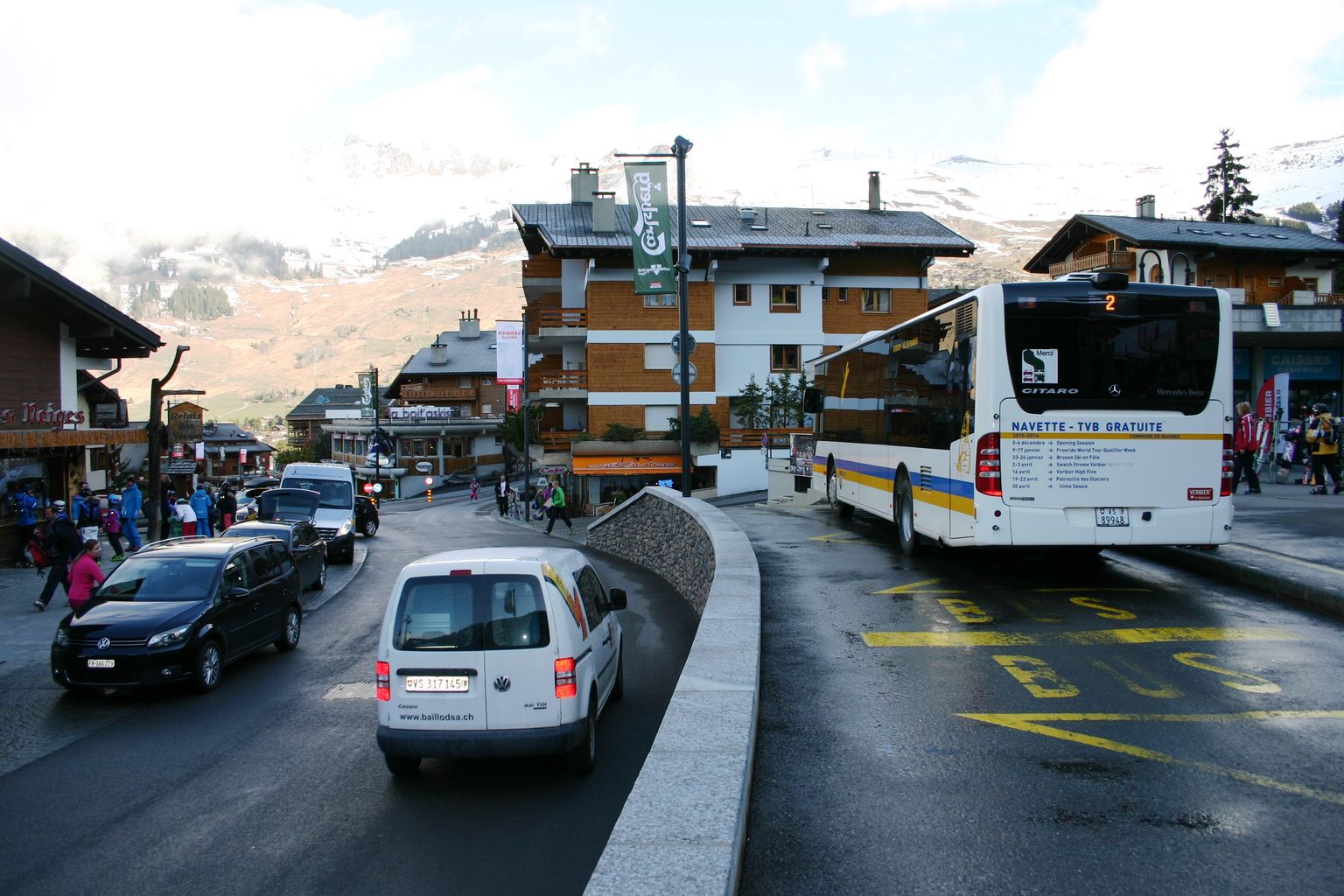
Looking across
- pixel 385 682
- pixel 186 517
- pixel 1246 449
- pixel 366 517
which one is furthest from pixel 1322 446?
pixel 366 517

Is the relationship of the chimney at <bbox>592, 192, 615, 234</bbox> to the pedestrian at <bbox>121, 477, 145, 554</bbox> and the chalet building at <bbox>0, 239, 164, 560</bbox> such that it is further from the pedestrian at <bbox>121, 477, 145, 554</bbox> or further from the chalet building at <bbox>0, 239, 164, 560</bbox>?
the pedestrian at <bbox>121, 477, 145, 554</bbox>

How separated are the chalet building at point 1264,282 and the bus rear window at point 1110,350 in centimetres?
3239

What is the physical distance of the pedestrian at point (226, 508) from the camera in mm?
30484

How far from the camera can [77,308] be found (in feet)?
77.6

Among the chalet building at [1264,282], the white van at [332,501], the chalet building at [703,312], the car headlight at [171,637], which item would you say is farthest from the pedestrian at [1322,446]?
the chalet building at [703,312]

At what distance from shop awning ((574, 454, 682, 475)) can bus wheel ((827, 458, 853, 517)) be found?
26.3m

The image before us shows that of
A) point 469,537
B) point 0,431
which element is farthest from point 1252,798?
point 469,537

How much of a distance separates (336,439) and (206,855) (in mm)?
106211

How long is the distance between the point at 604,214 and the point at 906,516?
38816 millimetres

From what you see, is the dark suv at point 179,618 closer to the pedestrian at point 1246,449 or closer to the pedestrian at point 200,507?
the pedestrian at point 200,507

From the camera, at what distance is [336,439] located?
107 meters

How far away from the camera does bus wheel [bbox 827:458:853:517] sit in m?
19.4

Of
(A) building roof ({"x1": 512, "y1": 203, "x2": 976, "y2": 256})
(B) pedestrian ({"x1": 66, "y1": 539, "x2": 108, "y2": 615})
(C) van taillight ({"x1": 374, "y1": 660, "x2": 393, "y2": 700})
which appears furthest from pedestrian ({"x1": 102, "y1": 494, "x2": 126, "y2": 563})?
(A) building roof ({"x1": 512, "y1": 203, "x2": 976, "y2": 256})

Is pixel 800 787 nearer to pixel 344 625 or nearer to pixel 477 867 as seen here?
pixel 477 867
